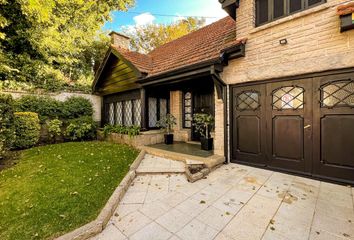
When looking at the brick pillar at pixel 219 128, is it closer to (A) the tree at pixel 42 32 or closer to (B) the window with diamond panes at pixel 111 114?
(B) the window with diamond panes at pixel 111 114

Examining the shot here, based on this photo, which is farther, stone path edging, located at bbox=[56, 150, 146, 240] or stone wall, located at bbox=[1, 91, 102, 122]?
stone wall, located at bbox=[1, 91, 102, 122]

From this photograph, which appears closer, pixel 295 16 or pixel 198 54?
pixel 295 16

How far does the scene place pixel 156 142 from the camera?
7.68 m

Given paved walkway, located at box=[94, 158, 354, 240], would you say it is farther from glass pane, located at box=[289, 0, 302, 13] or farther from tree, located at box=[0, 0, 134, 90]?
tree, located at box=[0, 0, 134, 90]

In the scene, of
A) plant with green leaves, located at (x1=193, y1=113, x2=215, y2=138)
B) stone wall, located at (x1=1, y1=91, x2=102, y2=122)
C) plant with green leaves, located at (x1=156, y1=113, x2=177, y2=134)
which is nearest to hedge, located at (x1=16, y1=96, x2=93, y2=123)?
stone wall, located at (x1=1, y1=91, x2=102, y2=122)

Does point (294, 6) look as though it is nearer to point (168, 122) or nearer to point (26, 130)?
point (168, 122)

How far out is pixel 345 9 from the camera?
325cm

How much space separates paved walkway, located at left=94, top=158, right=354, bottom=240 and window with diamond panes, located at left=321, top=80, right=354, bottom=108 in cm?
172

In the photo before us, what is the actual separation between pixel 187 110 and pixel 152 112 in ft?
5.53

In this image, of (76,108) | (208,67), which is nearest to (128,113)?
(76,108)

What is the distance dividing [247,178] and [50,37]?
11.6 metres

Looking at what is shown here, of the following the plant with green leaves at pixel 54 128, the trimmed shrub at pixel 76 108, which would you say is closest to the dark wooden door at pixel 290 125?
the plant with green leaves at pixel 54 128

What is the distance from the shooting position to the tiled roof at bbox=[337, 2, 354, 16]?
317 cm

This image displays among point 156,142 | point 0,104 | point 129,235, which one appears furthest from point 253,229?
point 0,104
